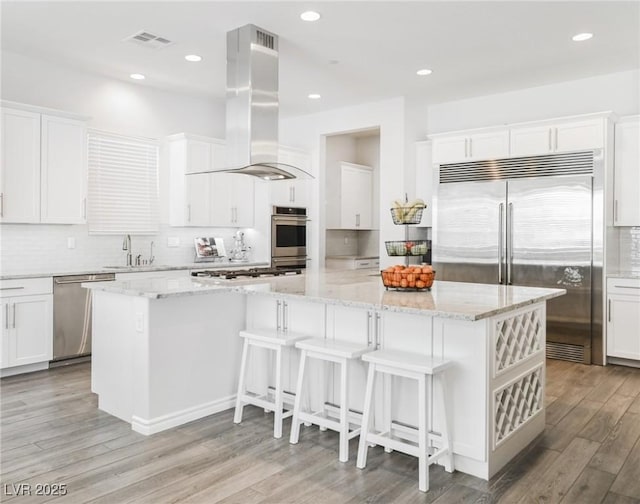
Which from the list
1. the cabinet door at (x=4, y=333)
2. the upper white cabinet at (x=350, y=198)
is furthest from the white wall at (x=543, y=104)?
the cabinet door at (x=4, y=333)

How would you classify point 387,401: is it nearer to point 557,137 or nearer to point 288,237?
point 557,137

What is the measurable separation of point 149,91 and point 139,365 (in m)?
3.93

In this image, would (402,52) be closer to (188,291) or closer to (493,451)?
(188,291)

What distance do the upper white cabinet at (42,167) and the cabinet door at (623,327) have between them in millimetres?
5332

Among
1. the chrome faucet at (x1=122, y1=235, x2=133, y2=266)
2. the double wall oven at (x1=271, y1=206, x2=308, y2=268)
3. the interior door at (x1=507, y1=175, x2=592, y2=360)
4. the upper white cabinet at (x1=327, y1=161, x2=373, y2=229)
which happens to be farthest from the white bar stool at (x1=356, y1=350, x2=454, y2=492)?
the upper white cabinet at (x1=327, y1=161, x2=373, y2=229)

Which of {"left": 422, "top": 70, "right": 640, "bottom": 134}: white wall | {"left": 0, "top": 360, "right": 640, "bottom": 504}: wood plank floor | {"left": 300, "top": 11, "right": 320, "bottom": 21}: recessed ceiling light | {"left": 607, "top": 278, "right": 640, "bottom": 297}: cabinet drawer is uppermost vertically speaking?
{"left": 300, "top": 11, "right": 320, "bottom": 21}: recessed ceiling light

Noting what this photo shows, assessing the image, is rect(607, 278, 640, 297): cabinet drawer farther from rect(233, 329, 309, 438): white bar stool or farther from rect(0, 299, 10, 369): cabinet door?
rect(0, 299, 10, 369): cabinet door

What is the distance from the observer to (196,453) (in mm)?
2898

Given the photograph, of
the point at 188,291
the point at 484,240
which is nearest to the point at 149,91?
the point at 188,291

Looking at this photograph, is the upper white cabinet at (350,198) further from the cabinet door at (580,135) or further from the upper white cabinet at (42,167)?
the upper white cabinet at (42,167)

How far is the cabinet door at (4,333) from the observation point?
4.37 metres

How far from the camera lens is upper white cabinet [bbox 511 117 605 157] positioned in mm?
5023

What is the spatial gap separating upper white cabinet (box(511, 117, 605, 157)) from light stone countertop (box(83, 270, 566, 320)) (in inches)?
92.9

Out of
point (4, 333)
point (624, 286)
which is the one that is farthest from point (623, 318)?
point (4, 333)
